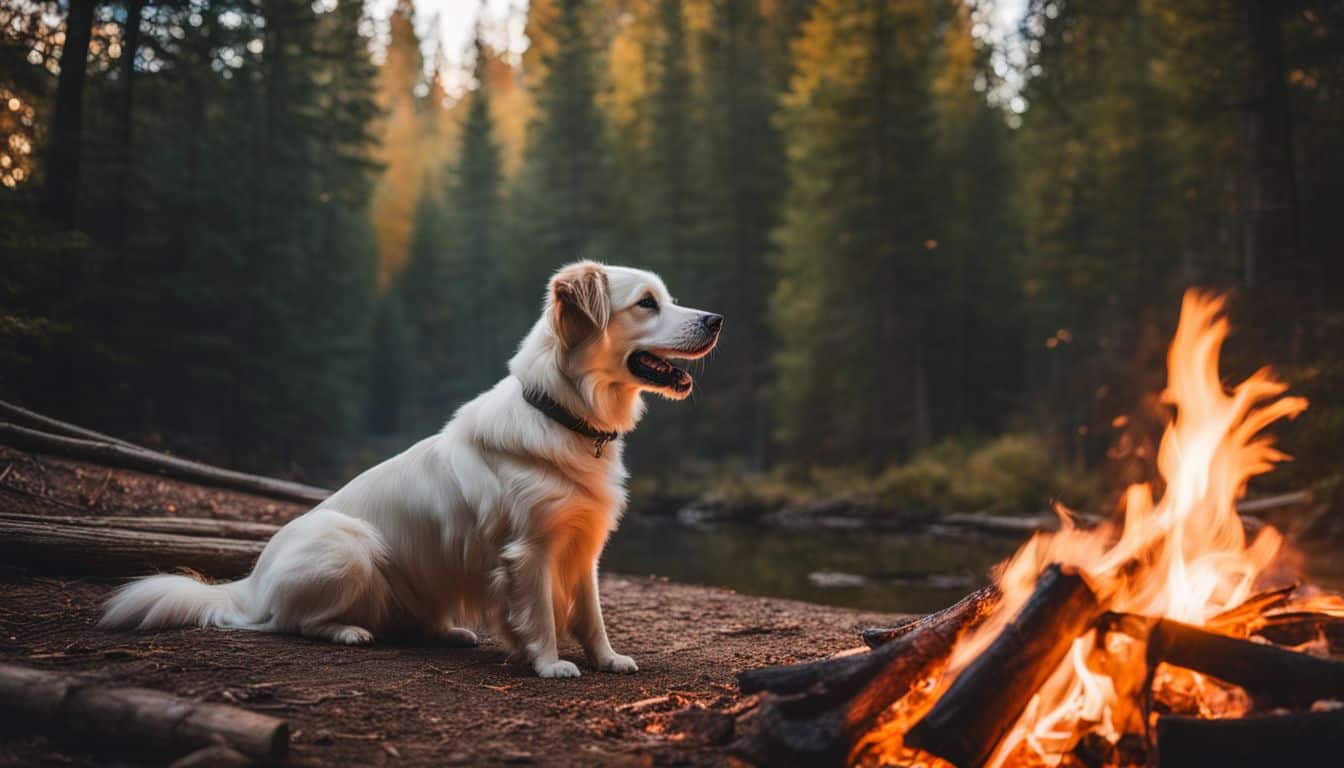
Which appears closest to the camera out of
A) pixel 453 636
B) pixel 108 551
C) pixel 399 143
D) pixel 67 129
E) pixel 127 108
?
pixel 453 636

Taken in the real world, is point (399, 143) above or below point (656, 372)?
above

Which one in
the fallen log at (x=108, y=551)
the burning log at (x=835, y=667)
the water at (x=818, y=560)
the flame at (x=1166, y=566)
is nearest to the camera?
the burning log at (x=835, y=667)

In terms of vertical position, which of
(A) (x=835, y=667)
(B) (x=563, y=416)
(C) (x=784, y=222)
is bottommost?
(A) (x=835, y=667)

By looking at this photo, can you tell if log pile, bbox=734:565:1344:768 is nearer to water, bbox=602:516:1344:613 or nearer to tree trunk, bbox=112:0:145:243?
water, bbox=602:516:1344:613

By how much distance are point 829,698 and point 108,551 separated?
5345 millimetres

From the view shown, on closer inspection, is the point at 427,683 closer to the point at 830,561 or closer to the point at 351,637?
the point at 351,637

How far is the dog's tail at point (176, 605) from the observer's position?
186 inches

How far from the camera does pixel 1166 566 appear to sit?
11.9ft

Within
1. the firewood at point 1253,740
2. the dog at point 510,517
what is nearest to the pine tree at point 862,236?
the dog at point 510,517

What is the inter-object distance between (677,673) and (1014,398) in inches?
1146

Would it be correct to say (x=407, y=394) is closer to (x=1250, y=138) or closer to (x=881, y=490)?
(x=881, y=490)

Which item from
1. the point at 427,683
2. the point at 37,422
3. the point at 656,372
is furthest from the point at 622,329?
the point at 37,422

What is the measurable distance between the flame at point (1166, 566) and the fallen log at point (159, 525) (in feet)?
19.2

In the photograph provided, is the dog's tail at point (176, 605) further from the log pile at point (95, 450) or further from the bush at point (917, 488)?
the bush at point (917, 488)
